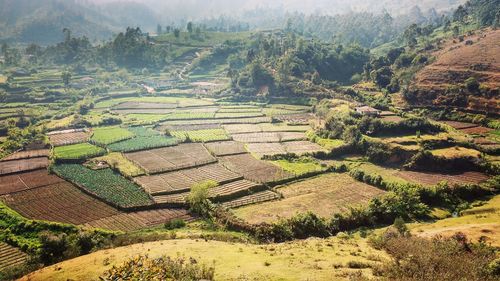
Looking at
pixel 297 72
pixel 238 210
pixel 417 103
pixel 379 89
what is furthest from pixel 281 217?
pixel 297 72

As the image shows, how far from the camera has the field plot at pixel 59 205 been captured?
56.5m

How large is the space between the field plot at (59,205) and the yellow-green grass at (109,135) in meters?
25.3

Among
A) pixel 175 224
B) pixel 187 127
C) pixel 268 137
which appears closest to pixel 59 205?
pixel 175 224

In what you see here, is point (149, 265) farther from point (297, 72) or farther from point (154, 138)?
point (297, 72)

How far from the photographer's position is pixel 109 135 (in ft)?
315

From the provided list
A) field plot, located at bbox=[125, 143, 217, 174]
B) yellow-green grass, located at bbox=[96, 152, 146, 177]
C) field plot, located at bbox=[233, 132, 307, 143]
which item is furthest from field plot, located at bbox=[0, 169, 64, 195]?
field plot, located at bbox=[233, 132, 307, 143]

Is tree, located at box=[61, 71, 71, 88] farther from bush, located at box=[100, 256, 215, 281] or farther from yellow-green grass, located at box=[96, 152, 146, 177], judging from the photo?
bush, located at box=[100, 256, 215, 281]

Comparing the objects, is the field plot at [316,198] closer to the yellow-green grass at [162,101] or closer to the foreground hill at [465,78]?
the foreground hill at [465,78]

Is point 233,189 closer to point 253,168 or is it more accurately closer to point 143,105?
point 253,168

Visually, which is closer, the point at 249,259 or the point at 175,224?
the point at 249,259

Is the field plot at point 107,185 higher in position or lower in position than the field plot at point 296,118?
lower

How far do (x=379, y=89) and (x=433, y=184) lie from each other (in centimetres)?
6271

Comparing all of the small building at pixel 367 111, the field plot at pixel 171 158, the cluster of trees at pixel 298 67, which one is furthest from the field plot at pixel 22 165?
the cluster of trees at pixel 298 67

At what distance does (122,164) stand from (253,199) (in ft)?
90.0
